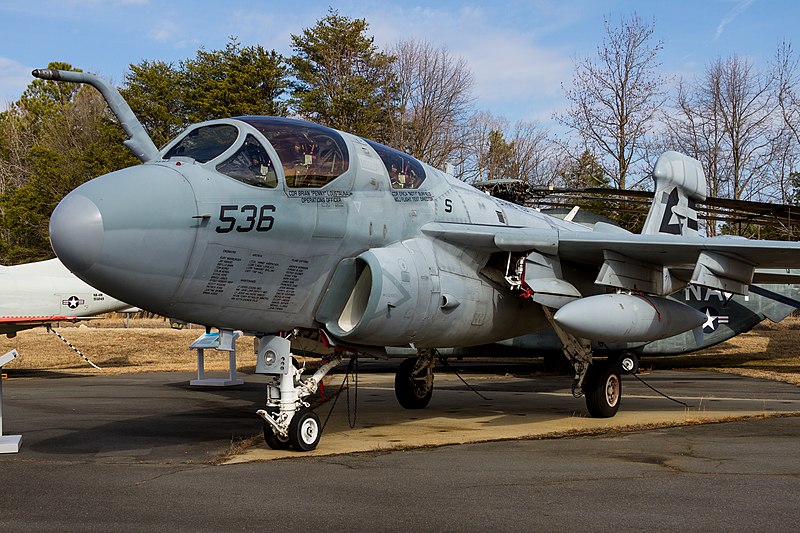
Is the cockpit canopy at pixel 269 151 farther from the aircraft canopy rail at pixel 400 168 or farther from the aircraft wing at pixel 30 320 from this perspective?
the aircraft wing at pixel 30 320

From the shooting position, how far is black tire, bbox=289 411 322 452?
8.42m

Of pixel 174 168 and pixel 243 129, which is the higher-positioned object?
pixel 243 129

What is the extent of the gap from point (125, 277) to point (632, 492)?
4.60m

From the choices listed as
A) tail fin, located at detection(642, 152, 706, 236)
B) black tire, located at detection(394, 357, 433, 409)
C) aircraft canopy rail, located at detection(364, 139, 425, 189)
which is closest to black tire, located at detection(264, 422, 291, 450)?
aircraft canopy rail, located at detection(364, 139, 425, 189)

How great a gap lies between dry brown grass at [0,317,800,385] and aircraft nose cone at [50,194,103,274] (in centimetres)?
1693

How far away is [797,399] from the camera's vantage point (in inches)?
560

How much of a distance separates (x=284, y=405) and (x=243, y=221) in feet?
7.03

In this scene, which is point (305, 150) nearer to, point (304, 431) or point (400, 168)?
point (400, 168)

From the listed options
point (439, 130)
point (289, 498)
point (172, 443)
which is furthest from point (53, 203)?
point (289, 498)

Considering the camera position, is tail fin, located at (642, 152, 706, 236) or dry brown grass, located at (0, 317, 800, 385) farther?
dry brown grass, located at (0, 317, 800, 385)

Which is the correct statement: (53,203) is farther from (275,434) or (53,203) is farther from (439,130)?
(275,434)

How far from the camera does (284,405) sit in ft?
27.7

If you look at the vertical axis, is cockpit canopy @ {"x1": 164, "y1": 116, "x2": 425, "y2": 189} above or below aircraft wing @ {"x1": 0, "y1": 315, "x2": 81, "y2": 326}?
above

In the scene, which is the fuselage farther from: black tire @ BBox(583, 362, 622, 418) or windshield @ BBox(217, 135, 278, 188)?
black tire @ BBox(583, 362, 622, 418)
